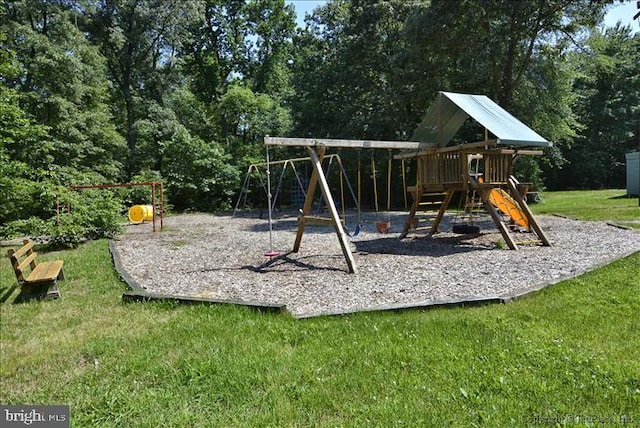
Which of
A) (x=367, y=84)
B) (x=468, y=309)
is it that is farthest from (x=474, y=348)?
(x=367, y=84)

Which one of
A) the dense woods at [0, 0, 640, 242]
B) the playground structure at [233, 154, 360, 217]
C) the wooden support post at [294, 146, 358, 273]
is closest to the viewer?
the wooden support post at [294, 146, 358, 273]

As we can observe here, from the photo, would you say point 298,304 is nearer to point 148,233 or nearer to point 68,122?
point 148,233

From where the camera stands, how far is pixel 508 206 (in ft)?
31.2

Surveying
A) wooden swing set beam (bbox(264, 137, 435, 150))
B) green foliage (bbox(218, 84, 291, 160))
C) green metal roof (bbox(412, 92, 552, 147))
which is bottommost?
wooden swing set beam (bbox(264, 137, 435, 150))

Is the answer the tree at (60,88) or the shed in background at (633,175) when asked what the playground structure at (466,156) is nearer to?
the tree at (60,88)

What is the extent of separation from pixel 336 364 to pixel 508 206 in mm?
7663

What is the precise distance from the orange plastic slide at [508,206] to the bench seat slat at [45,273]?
7895 mm

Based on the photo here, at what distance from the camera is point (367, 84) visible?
20.8 meters

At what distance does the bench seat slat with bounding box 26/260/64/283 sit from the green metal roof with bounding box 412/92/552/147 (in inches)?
282

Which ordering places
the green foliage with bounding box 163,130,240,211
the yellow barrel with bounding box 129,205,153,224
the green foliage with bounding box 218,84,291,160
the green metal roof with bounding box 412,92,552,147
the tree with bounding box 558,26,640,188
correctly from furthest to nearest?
the tree with bounding box 558,26,640,188
the green foliage with bounding box 218,84,291,160
the green foliage with bounding box 163,130,240,211
the yellow barrel with bounding box 129,205,153,224
the green metal roof with bounding box 412,92,552,147

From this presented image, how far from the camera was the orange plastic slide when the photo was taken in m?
9.16

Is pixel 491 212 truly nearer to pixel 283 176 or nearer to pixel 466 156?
pixel 466 156

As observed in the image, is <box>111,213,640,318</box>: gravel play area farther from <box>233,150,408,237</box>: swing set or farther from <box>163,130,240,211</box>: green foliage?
<box>163,130,240,211</box>: green foliage

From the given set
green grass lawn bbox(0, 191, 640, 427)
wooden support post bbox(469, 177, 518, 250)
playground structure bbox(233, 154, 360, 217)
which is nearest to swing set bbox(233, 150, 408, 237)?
playground structure bbox(233, 154, 360, 217)
